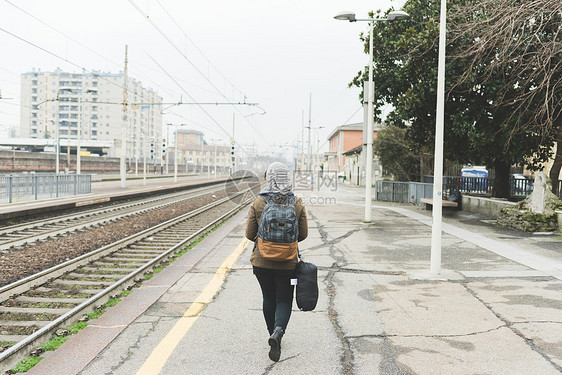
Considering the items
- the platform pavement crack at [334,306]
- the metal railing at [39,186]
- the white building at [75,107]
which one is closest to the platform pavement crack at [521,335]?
the platform pavement crack at [334,306]

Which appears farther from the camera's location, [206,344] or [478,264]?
[478,264]

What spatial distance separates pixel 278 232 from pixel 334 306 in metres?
2.27

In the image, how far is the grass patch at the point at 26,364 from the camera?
397 centimetres

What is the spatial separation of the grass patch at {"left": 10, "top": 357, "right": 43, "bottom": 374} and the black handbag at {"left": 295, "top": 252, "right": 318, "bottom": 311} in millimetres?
2310

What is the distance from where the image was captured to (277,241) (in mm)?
4113

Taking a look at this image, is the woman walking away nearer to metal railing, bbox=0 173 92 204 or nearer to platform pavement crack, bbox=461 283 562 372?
platform pavement crack, bbox=461 283 562 372

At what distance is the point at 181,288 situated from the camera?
271 inches

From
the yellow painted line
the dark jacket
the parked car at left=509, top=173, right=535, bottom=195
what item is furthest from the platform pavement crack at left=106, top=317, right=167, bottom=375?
the parked car at left=509, top=173, right=535, bottom=195

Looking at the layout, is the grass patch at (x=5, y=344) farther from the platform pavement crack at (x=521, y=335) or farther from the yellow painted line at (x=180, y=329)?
the platform pavement crack at (x=521, y=335)

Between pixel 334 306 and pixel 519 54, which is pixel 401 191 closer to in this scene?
pixel 519 54

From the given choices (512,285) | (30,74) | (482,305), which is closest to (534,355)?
(482,305)

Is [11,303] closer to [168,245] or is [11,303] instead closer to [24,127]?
[168,245]

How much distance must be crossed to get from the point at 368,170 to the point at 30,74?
151133mm

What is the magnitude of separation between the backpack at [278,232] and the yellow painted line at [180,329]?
1.28m
